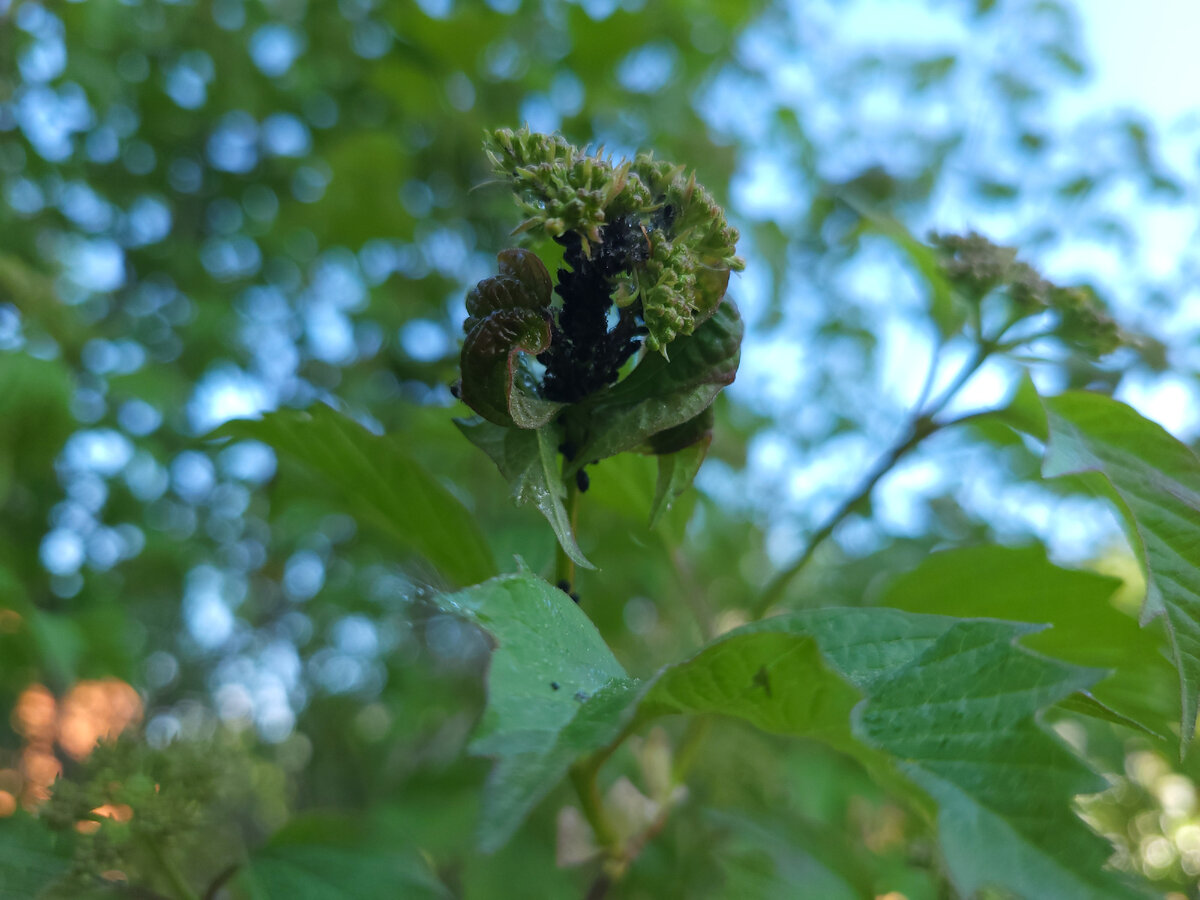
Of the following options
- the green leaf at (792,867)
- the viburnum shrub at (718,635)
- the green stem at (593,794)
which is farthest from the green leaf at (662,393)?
the green leaf at (792,867)

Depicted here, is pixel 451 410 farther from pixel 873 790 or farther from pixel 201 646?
pixel 201 646

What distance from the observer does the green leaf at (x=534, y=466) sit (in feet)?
1.47

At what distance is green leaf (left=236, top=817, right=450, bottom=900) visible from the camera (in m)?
0.68

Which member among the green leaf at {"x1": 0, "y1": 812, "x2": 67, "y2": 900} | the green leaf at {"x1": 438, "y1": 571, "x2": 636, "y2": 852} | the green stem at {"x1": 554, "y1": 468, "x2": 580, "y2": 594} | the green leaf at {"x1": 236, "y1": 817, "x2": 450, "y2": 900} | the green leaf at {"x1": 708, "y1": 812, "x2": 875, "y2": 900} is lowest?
the green leaf at {"x1": 0, "y1": 812, "x2": 67, "y2": 900}

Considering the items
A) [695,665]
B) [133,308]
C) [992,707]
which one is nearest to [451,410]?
[695,665]

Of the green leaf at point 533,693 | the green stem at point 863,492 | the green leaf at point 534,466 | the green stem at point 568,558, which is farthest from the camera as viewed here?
the green stem at point 863,492

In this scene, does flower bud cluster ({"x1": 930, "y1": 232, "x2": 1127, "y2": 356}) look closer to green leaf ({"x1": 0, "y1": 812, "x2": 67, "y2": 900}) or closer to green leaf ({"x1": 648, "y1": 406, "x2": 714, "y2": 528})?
green leaf ({"x1": 648, "y1": 406, "x2": 714, "y2": 528})

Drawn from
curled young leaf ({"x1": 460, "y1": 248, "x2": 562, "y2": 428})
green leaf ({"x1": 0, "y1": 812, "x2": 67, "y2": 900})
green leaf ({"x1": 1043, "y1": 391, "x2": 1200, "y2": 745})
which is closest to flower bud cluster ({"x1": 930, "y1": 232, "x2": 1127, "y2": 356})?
green leaf ({"x1": 1043, "y1": 391, "x2": 1200, "y2": 745})

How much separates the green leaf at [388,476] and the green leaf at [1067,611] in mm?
448

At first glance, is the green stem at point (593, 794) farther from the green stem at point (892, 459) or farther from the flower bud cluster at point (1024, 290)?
the flower bud cluster at point (1024, 290)

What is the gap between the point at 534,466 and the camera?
1.53ft

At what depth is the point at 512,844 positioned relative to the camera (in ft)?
3.54

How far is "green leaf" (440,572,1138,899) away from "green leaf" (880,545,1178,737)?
0.24 metres

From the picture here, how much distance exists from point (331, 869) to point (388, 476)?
363mm
